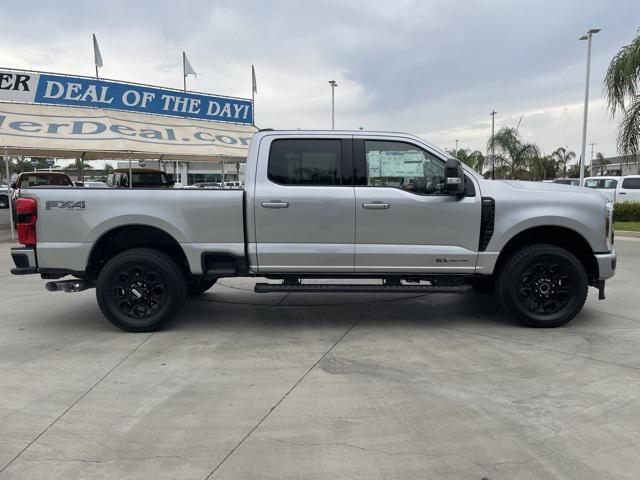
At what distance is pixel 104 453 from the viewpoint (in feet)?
10.2

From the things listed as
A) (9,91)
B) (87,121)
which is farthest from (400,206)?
(9,91)

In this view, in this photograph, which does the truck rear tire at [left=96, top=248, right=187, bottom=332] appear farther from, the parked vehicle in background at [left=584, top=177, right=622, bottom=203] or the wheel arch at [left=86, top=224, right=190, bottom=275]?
the parked vehicle in background at [left=584, top=177, right=622, bottom=203]

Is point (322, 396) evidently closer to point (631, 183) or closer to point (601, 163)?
point (631, 183)

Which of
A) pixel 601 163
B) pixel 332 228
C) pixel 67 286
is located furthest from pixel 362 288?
pixel 601 163

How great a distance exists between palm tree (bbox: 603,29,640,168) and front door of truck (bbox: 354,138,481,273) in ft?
38.0

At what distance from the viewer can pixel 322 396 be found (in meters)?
3.87

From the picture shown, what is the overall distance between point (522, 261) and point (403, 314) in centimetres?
157

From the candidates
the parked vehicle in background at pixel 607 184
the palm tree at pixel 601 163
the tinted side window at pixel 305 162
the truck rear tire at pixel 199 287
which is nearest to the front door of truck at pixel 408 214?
Answer: the tinted side window at pixel 305 162

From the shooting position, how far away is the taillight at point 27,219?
5.21m

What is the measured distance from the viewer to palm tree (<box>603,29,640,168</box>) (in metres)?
13.8

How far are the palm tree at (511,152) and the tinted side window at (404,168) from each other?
31.0 m

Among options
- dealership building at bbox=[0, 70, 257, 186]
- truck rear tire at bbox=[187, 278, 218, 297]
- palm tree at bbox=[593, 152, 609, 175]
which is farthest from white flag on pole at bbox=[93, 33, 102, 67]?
palm tree at bbox=[593, 152, 609, 175]

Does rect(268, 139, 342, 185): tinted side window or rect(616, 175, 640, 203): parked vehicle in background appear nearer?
rect(268, 139, 342, 185): tinted side window

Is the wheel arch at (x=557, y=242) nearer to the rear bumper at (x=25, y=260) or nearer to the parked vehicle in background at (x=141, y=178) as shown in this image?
the rear bumper at (x=25, y=260)
